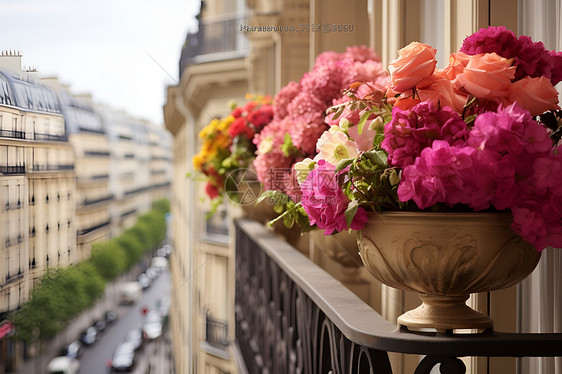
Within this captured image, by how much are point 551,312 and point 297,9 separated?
297 centimetres

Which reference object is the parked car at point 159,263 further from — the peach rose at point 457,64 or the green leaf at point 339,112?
the peach rose at point 457,64

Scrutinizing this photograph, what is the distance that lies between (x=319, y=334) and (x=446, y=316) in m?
0.66

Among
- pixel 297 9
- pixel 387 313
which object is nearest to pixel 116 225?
pixel 297 9

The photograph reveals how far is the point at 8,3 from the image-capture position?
262 centimetres

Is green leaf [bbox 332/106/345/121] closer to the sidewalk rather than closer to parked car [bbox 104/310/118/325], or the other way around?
the sidewalk

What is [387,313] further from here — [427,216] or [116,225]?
[116,225]

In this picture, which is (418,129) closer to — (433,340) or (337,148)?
(337,148)

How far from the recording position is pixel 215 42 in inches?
339

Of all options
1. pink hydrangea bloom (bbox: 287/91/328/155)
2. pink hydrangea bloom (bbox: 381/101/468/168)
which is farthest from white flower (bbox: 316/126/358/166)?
pink hydrangea bloom (bbox: 287/91/328/155)

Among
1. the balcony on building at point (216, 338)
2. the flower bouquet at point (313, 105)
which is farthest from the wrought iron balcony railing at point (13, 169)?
the balcony on building at point (216, 338)

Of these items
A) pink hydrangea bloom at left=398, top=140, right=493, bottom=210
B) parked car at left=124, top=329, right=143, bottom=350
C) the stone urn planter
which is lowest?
parked car at left=124, top=329, right=143, bottom=350

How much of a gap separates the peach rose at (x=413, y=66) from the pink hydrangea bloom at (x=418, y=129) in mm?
46

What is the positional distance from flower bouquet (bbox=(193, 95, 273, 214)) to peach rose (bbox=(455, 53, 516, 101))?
1.95 meters

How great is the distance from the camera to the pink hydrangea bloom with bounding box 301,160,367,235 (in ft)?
2.86
